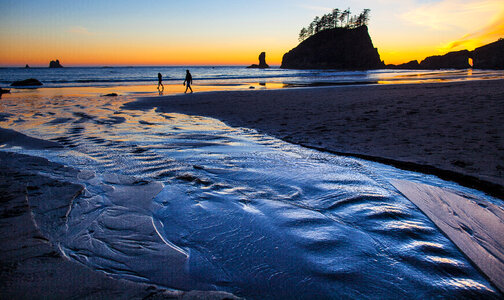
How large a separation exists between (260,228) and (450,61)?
138 meters

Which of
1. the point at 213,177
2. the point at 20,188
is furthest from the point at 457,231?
the point at 20,188

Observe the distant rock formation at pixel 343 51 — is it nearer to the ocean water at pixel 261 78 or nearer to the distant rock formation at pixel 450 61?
the distant rock formation at pixel 450 61

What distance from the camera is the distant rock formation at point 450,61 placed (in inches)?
4114

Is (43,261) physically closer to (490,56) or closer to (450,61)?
(490,56)

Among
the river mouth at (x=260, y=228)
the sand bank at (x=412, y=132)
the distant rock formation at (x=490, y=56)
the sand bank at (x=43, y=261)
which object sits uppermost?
the distant rock formation at (x=490, y=56)

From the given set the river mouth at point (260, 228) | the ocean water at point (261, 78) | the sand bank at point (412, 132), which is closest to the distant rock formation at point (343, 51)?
the ocean water at point (261, 78)

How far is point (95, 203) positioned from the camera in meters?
2.58

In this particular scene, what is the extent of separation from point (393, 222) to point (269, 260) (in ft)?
4.02

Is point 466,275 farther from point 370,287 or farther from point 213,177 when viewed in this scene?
point 213,177

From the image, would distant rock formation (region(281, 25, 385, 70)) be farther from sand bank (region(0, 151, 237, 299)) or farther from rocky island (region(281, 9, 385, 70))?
sand bank (region(0, 151, 237, 299))

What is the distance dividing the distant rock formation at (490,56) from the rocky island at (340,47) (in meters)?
30.4

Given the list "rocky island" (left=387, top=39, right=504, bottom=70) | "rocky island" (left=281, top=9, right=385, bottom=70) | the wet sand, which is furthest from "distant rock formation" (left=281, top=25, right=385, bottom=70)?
the wet sand

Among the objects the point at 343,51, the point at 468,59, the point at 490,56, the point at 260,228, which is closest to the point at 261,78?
the point at 260,228

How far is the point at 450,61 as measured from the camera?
10744 cm
